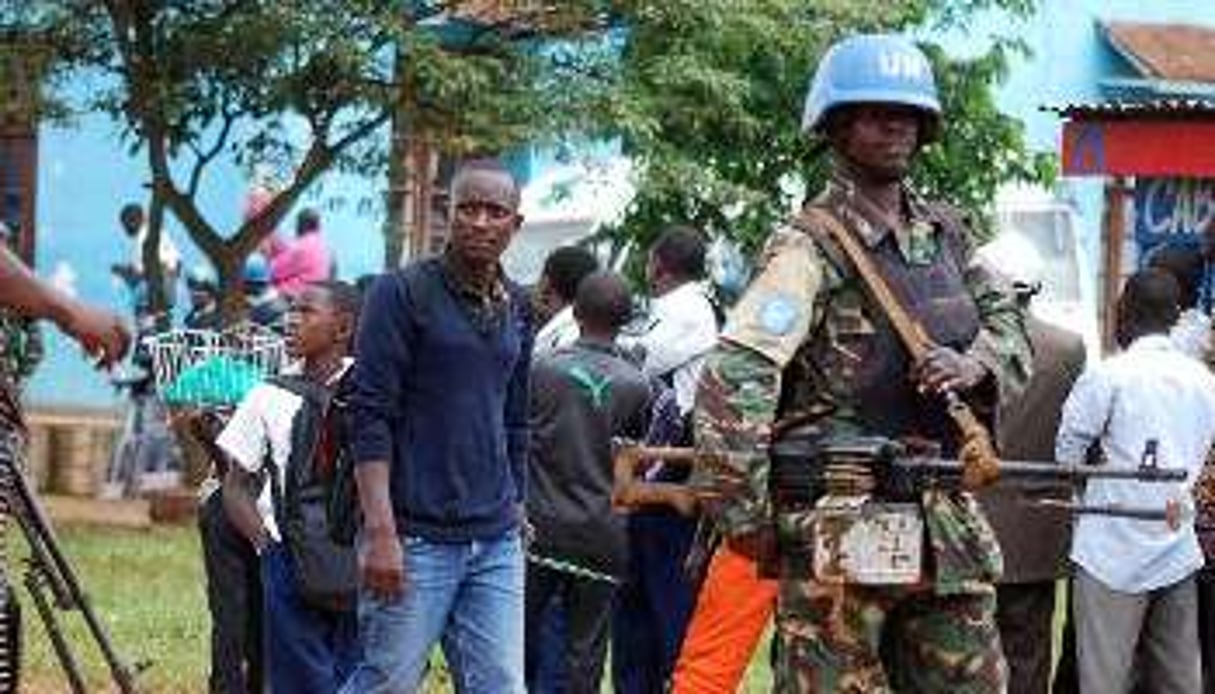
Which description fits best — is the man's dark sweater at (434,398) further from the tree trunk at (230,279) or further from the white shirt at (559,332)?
the tree trunk at (230,279)

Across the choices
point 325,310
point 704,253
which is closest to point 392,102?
point 704,253

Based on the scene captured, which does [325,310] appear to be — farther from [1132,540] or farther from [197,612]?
[197,612]

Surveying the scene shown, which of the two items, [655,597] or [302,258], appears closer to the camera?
[655,597]

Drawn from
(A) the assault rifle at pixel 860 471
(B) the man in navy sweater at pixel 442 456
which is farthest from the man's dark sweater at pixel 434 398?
(A) the assault rifle at pixel 860 471

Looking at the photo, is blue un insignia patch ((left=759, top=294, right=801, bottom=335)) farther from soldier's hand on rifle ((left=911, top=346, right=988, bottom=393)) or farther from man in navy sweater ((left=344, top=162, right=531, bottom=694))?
man in navy sweater ((left=344, top=162, right=531, bottom=694))

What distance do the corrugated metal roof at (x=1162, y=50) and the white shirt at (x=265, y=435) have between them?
17580 mm

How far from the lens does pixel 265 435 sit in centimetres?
845

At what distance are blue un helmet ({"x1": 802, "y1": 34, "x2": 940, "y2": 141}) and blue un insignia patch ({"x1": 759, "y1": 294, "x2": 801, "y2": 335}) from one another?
16.6 inches

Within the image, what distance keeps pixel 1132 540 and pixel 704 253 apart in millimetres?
2009

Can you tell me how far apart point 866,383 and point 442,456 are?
1.57m

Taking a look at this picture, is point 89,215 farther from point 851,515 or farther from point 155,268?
point 851,515

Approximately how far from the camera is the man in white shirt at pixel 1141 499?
8.94 metres

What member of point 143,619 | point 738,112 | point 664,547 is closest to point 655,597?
point 664,547

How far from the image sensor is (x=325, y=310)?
8.41m
